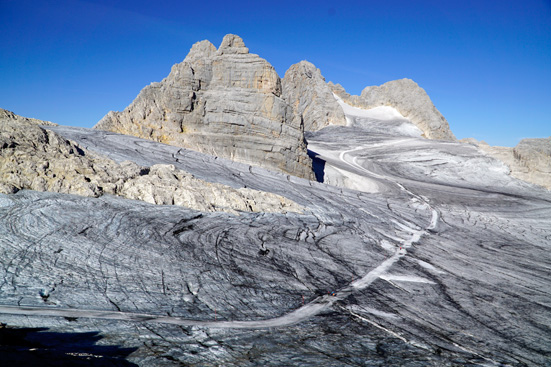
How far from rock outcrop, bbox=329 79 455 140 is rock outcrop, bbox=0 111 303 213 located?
59896 mm

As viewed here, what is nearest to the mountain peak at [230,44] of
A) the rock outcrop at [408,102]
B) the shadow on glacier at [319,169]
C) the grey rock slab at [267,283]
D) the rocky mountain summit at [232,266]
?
the rocky mountain summit at [232,266]

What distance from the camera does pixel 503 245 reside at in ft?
53.8

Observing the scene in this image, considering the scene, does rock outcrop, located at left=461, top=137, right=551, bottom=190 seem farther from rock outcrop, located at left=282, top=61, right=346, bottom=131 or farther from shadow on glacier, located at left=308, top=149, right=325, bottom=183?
rock outcrop, located at left=282, top=61, right=346, bottom=131

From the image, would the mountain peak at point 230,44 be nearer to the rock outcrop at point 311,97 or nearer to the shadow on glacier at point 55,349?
the shadow on glacier at point 55,349

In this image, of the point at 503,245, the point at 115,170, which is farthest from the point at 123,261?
the point at 503,245

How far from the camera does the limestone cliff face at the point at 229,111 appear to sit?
83.0 ft

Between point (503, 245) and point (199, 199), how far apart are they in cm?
1489

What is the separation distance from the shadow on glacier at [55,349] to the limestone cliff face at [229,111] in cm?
2012

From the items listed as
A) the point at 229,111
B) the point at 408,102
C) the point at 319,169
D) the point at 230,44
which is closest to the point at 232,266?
the point at 229,111

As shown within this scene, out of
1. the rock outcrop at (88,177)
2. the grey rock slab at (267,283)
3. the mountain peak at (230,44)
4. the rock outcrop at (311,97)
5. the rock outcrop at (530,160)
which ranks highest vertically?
the rock outcrop at (311,97)

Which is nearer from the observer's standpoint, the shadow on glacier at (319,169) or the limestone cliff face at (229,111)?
the limestone cliff face at (229,111)

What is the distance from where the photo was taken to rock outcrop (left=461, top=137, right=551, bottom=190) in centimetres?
3512

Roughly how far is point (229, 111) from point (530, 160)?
34.0 meters

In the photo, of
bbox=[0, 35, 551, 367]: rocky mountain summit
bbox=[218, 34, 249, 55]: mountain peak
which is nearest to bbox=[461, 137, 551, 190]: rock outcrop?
bbox=[0, 35, 551, 367]: rocky mountain summit
